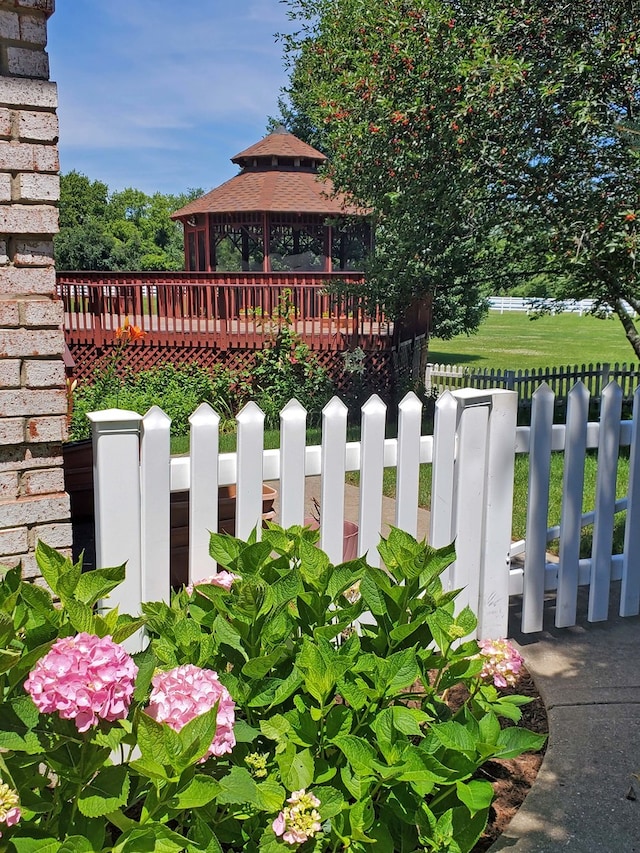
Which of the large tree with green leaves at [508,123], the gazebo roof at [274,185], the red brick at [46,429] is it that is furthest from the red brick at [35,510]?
the gazebo roof at [274,185]

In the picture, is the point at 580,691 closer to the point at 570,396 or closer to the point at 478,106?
the point at 570,396

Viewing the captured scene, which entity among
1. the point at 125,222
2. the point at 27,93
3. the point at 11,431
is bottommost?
the point at 11,431

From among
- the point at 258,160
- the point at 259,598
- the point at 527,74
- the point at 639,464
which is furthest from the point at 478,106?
the point at 258,160

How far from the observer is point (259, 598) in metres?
2.01

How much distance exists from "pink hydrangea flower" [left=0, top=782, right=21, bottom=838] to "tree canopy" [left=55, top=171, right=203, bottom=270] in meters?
40.7

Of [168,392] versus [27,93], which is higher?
[27,93]

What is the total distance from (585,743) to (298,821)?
151 cm

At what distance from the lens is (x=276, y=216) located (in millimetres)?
20328

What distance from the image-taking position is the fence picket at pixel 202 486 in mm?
2621

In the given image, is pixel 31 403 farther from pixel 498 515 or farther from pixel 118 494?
pixel 498 515

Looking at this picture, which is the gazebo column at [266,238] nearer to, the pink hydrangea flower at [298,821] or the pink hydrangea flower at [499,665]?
the pink hydrangea flower at [499,665]

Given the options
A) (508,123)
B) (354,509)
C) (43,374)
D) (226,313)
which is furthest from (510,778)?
(226,313)

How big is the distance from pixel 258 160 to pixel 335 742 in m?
22.5

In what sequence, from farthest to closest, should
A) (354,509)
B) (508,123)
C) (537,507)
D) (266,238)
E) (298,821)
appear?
(266,238) < (508,123) < (354,509) < (537,507) < (298,821)
